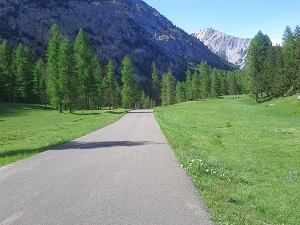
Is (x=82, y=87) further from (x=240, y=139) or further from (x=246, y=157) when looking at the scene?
(x=246, y=157)

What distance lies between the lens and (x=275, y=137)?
28.2m

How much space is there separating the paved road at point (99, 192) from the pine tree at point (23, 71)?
3186 inches

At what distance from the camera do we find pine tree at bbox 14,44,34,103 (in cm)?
8975

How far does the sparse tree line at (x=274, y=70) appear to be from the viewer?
3000 inches

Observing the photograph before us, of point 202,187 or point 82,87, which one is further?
point 82,87

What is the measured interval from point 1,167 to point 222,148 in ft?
47.4

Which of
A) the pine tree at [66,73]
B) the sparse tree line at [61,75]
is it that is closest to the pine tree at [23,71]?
the sparse tree line at [61,75]

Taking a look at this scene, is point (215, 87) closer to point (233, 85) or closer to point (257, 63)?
point (233, 85)

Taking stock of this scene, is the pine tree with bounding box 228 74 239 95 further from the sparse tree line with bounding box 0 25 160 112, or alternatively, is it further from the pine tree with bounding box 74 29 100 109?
the pine tree with bounding box 74 29 100 109

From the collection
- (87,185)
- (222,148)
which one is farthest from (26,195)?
(222,148)

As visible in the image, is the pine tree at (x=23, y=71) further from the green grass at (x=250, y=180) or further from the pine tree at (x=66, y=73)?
the green grass at (x=250, y=180)

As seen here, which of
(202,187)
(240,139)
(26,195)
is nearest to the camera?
(26,195)

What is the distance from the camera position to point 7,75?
88.1 m

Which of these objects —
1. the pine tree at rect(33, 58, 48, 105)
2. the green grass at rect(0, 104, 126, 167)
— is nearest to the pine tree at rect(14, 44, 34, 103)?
the pine tree at rect(33, 58, 48, 105)
